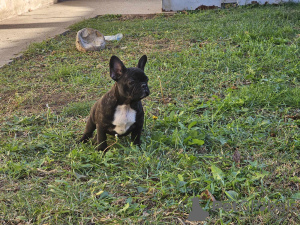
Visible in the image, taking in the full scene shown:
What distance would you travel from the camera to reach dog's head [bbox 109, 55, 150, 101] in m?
3.12

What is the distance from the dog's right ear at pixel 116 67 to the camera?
323 cm

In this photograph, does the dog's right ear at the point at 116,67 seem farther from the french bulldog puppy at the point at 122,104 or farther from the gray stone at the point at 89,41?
the gray stone at the point at 89,41

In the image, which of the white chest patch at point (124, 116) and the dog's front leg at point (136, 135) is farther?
the dog's front leg at point (136, 135)

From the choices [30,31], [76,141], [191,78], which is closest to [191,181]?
[76,141]

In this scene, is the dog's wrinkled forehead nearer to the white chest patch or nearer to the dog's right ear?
the dog's right ear

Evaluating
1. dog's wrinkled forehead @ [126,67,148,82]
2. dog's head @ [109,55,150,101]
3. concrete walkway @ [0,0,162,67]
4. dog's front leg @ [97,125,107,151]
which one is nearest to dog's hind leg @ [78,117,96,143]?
dog's front leg @ [97,125,107,151]

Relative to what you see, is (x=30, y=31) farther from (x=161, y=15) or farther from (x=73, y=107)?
(x=73, y=107)

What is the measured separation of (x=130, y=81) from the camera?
10.4 ft

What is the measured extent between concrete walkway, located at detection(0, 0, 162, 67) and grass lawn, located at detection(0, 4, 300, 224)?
1376mm

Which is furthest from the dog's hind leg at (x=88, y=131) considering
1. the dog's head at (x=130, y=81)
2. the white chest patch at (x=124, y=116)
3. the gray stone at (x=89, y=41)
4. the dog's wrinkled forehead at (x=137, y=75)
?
the gray stone at (x=89, y=41)

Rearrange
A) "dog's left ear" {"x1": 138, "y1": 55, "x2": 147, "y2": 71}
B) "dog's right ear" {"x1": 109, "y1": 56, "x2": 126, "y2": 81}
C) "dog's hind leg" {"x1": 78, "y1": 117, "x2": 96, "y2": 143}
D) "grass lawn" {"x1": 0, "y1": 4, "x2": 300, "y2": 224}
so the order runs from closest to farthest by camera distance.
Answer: "grass lawn" {"x1": 0, "y1": 4, "x2": 300, "y2": 224}, "dog's right ear" {"x1": 109, "y1": 56, "x2": 126, "y2": 81}, "dog's left ear" {"x1": 138, "y1": 55, "x2": 147, "y2": 71}, "dog's hind leg" {"x1": 78, "y1": 117, "x2": 96, "y2": 143}

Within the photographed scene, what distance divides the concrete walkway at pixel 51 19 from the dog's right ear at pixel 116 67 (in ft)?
13.7

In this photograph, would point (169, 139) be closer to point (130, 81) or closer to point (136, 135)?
point (136, 135)

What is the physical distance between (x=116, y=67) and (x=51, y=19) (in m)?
9.36
